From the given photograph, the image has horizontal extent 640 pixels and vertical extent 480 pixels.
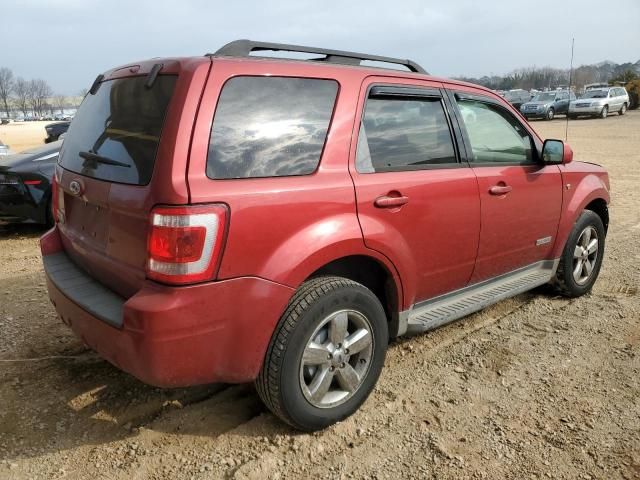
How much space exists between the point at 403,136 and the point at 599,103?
3366 cm

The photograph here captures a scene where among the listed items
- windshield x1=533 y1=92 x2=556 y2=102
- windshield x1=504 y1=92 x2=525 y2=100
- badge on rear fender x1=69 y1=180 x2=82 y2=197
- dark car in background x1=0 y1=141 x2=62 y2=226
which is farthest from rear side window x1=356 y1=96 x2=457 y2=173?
windshield x1=504 y1=92 x2=525 y2=100

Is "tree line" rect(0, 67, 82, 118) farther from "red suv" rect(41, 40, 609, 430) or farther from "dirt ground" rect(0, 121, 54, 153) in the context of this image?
"red suv" rect(41, 40, 609, 430)

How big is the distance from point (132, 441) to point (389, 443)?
1.29m

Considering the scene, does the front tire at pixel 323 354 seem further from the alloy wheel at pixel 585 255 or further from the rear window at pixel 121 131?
the alloy wheel at pixel 585 255

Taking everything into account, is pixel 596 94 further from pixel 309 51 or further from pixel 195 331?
pixel 195 331

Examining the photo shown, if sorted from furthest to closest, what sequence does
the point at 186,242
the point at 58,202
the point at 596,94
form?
1. the point at 596,94
2. the point at 58,202
3. the point at 186,242

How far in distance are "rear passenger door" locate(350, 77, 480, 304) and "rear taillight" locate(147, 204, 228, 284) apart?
82cm

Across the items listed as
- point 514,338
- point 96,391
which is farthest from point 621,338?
point 96,391

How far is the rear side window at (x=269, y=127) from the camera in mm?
2318

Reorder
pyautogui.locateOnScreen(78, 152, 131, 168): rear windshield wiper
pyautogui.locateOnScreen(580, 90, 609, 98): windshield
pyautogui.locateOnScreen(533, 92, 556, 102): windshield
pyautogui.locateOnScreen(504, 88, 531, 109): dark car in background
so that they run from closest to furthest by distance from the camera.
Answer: pyautogui.locateOnScreen(78, 152, 131, 168): rear windshield wiper < pyautogui.locateOnScreen(580, 90, 609, 98): windshield < pyautogui.locateOnScreen(533, 92, 556, 102): windshield < pyautogui.locateOnScreen(504, 88, 531, 109): dark car in background

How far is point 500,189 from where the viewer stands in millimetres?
3523

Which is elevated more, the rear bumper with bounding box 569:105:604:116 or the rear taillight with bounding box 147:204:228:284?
the rear bumper with bounding box 569:105:604:116

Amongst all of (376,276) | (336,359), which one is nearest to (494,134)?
(376,276)

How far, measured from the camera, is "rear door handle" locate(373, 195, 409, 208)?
2.78 metres
